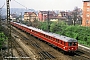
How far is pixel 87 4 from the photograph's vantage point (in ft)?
272

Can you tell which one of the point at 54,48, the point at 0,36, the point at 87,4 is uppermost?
the point at 87,4

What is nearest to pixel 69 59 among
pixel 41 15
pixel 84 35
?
pixel 84 35

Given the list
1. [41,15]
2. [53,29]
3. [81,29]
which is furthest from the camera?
[41,15]

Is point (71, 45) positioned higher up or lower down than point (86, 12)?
lower down

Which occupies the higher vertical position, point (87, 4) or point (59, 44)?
point (87, 4)

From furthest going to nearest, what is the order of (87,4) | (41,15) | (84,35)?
1. (41,15)
2. (87,4)
3. (84,35)

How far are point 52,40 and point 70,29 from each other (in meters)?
21.4

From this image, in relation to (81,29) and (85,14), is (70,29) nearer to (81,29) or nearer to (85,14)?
(81,29)

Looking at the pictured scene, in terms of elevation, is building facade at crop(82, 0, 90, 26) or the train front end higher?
building facade at crop(82, 0, 90, 26)

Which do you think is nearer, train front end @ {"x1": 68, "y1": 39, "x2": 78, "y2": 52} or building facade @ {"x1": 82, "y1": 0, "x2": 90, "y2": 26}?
train front end @ {"x1": 68, "y1": 39, "x2": 78, "y2": 52}

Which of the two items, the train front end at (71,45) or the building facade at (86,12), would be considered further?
the building facade at (86,12)

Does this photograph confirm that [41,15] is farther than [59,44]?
Yes

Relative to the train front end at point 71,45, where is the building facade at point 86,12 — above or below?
above

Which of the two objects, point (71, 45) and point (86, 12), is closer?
point (71, 45)
